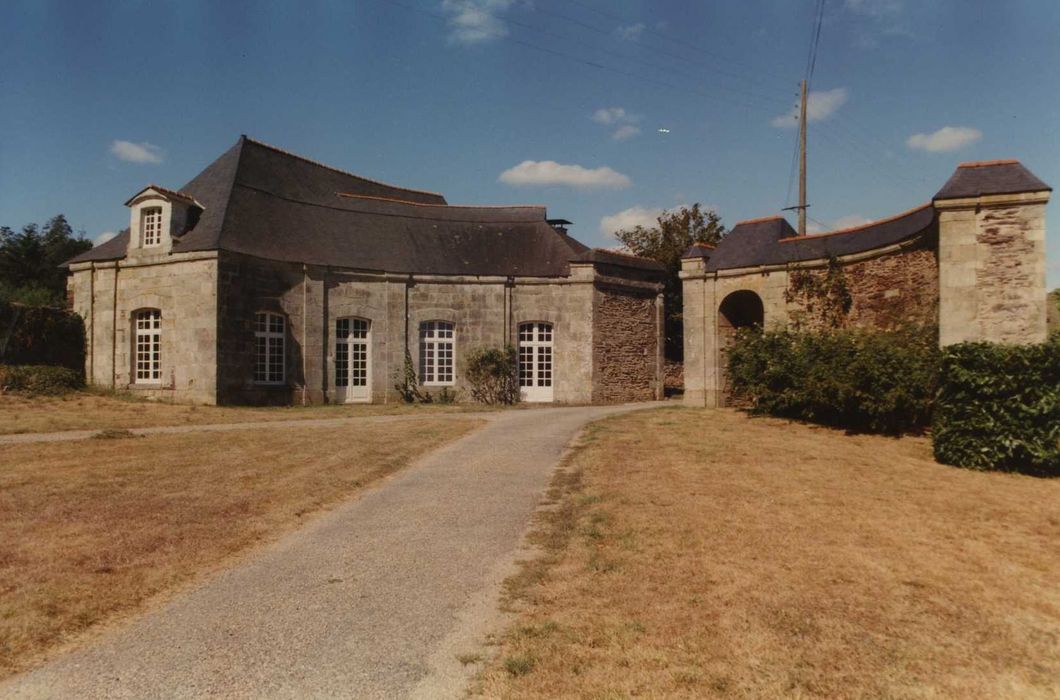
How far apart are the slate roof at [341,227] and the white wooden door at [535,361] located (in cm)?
189

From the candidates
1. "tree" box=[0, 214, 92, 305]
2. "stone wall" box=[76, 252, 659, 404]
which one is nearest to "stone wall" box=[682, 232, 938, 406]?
"stone wall" box=[76, 252, 659, 404]

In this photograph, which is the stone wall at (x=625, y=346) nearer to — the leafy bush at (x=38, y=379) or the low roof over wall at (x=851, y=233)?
the low roof over wall at (x=851, y=233)

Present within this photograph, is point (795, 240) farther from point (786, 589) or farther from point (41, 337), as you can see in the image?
point (41, 337)

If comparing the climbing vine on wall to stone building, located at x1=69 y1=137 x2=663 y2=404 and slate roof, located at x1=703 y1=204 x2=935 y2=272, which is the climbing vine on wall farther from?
stone building, located at x1=69 y1=137 x2=663 y2=404

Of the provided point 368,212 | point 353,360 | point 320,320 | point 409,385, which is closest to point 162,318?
point 320,320

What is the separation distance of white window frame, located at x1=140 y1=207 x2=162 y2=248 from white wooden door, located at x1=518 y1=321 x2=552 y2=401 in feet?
36.3

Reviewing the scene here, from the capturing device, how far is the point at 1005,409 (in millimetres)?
9344

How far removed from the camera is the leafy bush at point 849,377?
38.3ft

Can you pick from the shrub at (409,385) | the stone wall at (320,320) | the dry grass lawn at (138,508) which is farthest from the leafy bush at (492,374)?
the dry grass lawn at (138,508)

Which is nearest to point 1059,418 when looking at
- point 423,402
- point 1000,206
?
point 1000,206

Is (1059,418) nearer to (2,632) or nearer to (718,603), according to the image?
(718,603)

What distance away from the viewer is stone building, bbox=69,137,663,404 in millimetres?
18625

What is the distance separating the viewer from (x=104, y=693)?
3.12 m

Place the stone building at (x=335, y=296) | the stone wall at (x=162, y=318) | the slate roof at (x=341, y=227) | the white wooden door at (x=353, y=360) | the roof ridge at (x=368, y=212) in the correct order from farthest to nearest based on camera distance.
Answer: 1. the roof ridge at (x=368, y=212)
2. the white wooden door at (x=353, y=360)
3. the slate roof at (x=341, y=227)
4. the stone building at (x=335, y=296)
5. the stone wall at (x=162, y=318)
